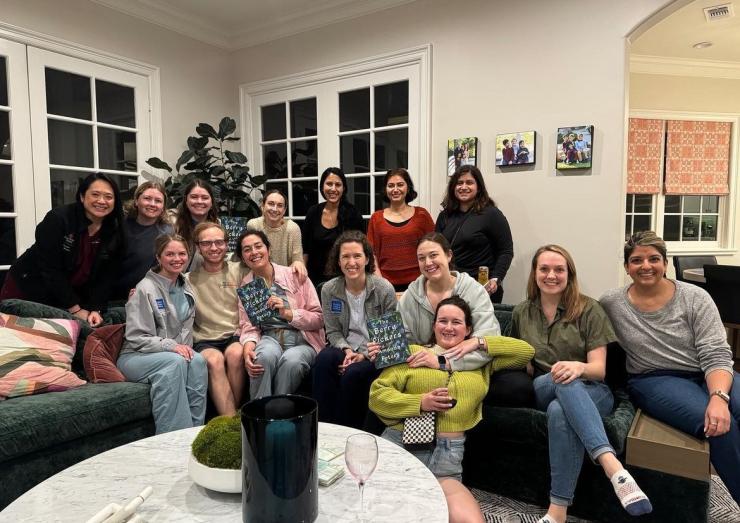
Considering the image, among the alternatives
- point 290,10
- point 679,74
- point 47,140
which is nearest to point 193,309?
point 47,140

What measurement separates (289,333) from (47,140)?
2439mm

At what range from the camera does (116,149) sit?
13.5 feet

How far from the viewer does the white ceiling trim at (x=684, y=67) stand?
5520mm

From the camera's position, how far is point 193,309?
8.91 feet

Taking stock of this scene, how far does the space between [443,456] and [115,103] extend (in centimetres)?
375

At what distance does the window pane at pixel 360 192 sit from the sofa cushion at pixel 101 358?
235 centimetres

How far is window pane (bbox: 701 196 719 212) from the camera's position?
5938 mm

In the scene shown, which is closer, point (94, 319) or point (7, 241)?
point (94, 319)

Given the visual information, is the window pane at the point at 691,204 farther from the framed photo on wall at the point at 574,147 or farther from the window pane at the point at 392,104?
the window pane at the point at 392,104

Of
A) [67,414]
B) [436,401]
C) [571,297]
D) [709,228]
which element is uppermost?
[709,228]

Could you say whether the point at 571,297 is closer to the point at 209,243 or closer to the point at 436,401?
the point at 436,401

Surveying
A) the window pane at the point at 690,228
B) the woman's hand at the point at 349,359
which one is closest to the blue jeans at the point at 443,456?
the woman's hand at the point at 349,359

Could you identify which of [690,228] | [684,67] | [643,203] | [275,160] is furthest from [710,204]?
[275,160]

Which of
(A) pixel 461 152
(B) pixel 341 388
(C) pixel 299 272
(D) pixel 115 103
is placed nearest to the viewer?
(B) pixel 341 388
